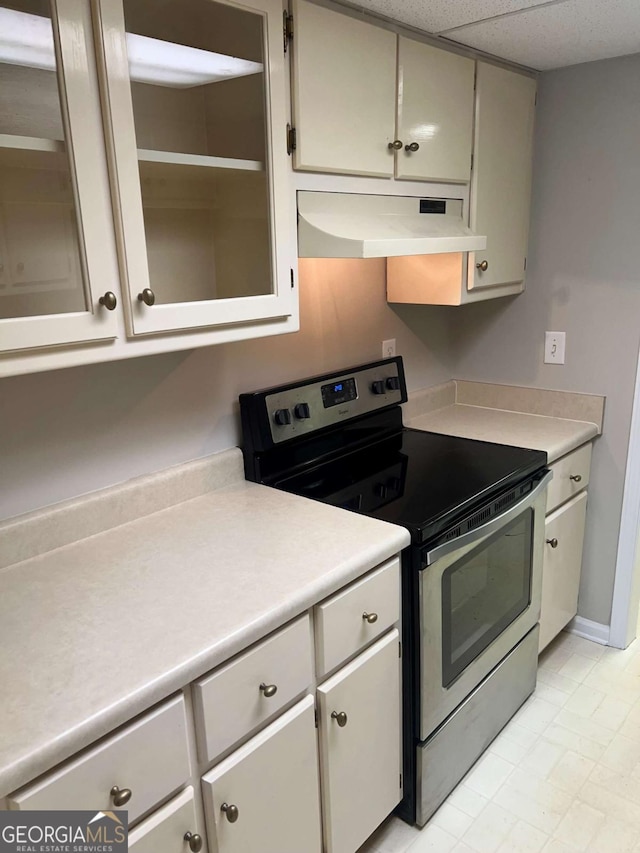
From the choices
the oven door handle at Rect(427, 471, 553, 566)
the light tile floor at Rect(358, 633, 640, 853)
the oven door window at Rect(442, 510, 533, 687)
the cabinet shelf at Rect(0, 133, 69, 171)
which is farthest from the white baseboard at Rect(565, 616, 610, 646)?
the cabinet shelf at Rect(0, 133, 69, 171)

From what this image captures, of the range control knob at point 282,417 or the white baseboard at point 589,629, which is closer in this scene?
the range control knob at point 282,417

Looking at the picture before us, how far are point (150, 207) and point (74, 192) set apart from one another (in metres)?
0.17

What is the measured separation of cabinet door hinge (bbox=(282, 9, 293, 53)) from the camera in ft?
4.67

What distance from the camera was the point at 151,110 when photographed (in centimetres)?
127

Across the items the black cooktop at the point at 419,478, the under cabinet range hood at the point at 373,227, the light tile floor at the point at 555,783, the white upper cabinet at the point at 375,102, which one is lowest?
the light tile floor at the point at 555,783

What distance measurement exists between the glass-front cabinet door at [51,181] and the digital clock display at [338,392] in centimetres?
96

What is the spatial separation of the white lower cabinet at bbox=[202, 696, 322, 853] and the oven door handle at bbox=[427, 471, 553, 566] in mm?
464

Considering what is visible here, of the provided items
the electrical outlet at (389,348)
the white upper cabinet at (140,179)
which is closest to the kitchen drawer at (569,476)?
the electrical outlet at (389,348)

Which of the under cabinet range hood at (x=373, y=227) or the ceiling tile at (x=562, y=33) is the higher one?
the ceiling tile at (x=562, y=33)

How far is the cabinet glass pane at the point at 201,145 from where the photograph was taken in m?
1.26

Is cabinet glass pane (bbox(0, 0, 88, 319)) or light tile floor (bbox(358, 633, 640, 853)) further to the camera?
light tile floor (bbox(358, 633, 640, 853))

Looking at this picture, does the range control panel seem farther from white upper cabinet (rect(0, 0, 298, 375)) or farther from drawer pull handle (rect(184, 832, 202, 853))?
drawer pull handle (rect(184, 832, 202, 853))

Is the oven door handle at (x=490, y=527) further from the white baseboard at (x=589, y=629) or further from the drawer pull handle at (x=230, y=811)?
the white baseboard at (x=589, y=629)

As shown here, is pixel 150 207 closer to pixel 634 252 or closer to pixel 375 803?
pixel 375 803
